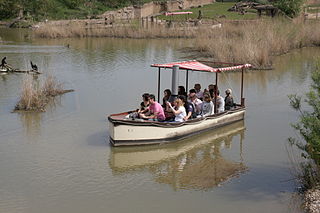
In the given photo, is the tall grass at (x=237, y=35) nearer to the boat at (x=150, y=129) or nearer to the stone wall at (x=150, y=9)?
the stone wall at (x=150, y=9)

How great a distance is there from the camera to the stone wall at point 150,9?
2242 inches

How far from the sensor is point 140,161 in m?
13.6

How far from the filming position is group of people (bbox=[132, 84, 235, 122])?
14656mm

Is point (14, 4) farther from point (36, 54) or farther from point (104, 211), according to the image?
point (104, 211)

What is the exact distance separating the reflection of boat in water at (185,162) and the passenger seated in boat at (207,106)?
72 cm

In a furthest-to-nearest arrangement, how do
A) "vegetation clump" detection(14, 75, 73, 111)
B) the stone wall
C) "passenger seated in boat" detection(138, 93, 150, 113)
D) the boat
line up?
the stone wall < "vegetation clump" detection(14, 75, 73, 111) < "passenger seated in boat" detection(138, 93, 150, 113) < the boat

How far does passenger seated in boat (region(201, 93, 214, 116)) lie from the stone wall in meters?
38.5

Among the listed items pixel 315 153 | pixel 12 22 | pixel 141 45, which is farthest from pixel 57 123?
pixel 12 22

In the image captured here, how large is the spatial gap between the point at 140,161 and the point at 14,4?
1878 inches

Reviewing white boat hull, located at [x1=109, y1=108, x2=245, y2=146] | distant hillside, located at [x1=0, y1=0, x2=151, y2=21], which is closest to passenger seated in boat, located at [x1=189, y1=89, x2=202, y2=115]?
white boat hull, located at [x1=109, y1=108, x2=245, y2=146]

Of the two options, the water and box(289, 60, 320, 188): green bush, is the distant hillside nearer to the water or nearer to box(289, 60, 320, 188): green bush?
the water

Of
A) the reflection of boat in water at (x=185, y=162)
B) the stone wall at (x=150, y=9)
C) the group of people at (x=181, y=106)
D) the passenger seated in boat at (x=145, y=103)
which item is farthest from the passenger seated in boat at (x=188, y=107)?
the stone wall at (x=150, y=9)

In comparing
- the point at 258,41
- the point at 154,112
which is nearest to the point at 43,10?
the point at 258,41

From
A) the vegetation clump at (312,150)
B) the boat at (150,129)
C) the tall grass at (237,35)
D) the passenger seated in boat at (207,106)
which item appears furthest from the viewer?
the tall grass at (237,35)
